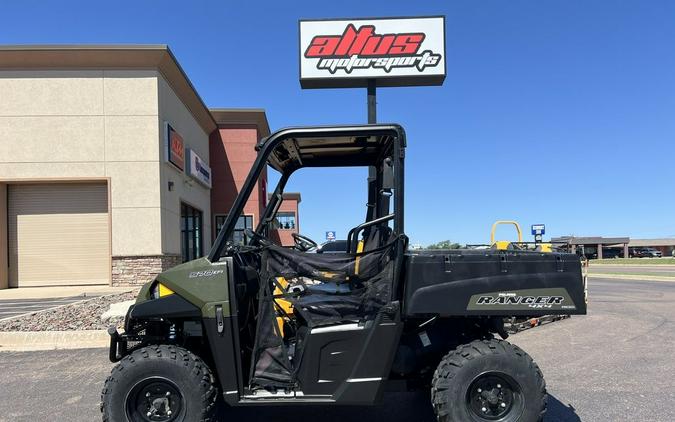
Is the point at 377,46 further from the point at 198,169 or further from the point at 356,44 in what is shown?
the point at 198,169

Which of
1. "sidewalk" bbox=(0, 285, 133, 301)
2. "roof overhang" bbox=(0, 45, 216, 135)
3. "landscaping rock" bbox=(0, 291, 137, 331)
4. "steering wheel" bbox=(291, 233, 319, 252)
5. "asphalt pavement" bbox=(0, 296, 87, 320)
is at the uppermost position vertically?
"roof overhang" bbox=(0, 45, 216, 135)

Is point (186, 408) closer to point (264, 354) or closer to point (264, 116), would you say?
point (264, 354)

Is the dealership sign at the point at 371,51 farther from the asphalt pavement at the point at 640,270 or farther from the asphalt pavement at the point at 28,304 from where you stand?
the asphalt pavement at the point at 640,270

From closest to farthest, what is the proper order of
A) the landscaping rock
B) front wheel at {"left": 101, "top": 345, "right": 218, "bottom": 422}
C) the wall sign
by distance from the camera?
front wheel at {"left": 101, "top": 345, "right": 218, "bottom": 422} → the landscaping rock → the wall sign

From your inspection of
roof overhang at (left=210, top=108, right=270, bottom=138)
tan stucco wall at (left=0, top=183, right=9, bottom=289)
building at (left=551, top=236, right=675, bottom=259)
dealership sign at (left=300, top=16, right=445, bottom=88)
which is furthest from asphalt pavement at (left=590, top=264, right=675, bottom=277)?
building at (left=551, top=236, right=675, bottom=259)

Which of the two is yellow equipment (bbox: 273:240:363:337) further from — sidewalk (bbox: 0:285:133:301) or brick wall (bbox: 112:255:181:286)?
brick wall (bbox: 112:255:181:286)

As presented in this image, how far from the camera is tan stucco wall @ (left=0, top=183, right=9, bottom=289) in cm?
1616

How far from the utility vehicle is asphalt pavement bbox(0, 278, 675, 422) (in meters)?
0.87

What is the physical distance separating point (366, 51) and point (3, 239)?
12992 mm

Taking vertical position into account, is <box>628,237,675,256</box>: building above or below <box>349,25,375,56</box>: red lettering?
below

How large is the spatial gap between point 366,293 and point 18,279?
1693cm

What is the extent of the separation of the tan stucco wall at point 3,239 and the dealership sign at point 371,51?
10.7 m

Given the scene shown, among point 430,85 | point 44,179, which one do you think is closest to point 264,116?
point 44,179

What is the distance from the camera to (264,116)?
92.8ft
